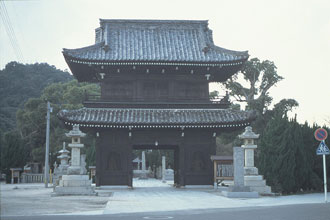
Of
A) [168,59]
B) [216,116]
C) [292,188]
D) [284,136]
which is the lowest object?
[292,188]

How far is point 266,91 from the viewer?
44594mm

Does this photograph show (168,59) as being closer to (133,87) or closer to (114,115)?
(133,87)

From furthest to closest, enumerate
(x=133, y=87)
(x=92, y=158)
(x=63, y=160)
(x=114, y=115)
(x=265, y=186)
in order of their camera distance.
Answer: (x=92, y=158) → (x=63, y=160) → (x=133, y=87) → (x=114, y=115) → (x=265, y=186)

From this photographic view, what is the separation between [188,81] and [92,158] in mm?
18320

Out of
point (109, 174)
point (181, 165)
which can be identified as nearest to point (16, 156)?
point (109, 174)

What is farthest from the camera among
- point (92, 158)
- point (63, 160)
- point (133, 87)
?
point (92, 158)

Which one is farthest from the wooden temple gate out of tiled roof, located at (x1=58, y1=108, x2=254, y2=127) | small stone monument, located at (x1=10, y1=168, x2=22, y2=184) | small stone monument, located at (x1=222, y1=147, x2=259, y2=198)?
small stone monument, located at (x1=10, y1=168, x2=22, y2=184)

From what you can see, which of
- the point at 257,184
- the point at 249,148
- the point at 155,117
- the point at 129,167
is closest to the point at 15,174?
the point at 129,167

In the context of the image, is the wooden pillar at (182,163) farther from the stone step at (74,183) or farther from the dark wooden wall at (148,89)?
the stone step at (74,183)

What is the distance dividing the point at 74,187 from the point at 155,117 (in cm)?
809

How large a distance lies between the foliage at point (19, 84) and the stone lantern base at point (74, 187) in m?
50.1

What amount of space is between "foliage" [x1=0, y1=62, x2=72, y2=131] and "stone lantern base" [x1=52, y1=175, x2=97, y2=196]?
164 feet

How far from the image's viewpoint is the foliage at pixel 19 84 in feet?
240

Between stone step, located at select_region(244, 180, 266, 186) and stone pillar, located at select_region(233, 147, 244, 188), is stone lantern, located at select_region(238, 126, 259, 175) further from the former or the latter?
stone pillar, located at select_region(233, 147, 244, 188)
